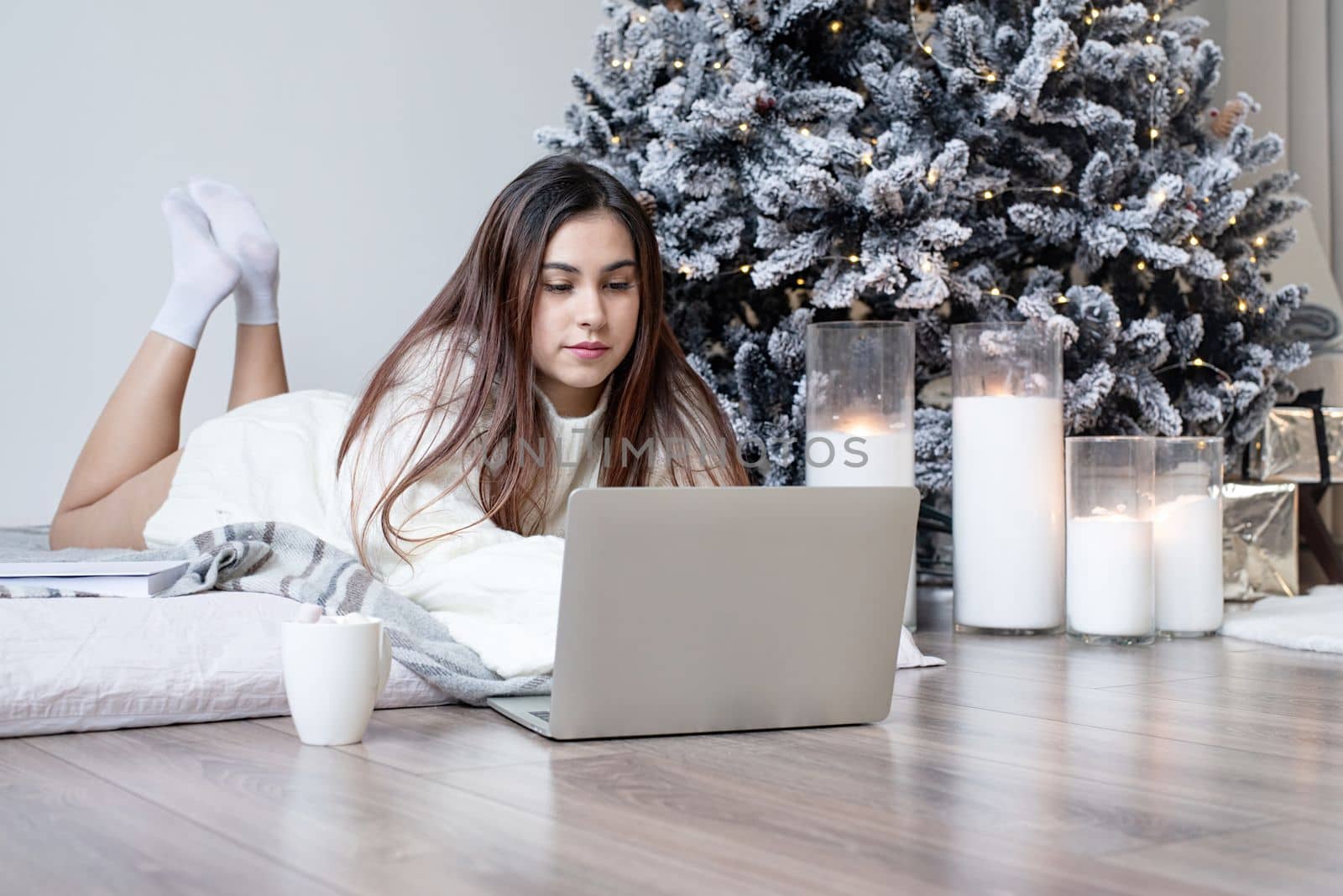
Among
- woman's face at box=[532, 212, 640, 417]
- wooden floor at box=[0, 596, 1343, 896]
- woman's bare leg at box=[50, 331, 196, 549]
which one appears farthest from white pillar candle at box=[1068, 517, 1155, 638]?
woman's bare leg at box=[50, 331, 196, 549]

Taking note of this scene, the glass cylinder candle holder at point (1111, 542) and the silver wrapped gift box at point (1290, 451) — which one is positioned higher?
the silver wrapped gift box at point (1290, 451)

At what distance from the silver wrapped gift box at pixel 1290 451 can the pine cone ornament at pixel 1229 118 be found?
533 millimetres

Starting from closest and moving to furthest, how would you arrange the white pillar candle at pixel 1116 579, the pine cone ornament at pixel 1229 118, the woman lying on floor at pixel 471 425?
the woman lying on floor at pixel 471 425 → the white pillar candle at pixel 1116 579 → the pine cone ornament at pixel 1229 118

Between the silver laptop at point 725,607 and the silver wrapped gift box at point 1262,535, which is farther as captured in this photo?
the silver wrapped gift box at point 1262,535

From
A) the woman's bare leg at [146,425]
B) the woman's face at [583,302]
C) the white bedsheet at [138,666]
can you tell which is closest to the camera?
the white bedsheet at [138,666]

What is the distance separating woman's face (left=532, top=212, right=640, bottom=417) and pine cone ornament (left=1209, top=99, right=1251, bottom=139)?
1.25 meters

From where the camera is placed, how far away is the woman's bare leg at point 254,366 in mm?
2391

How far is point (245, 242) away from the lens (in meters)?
2.32

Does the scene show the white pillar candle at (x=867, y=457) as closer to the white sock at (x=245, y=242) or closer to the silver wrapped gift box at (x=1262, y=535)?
the silver wrapped gift box at (x=1262, y=535)

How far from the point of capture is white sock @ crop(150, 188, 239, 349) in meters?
2.22

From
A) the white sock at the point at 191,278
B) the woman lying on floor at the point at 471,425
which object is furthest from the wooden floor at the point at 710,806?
the white sock at the point at 191,278

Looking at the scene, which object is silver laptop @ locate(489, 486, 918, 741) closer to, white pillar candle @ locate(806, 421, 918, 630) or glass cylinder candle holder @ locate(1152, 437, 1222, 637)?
white pillar candle @ locate(806, 421, 918, 630)

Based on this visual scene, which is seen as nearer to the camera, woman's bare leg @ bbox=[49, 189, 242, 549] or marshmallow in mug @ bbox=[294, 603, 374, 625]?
marshmallow in mug @ bbox=[294, 603, 374, 625]

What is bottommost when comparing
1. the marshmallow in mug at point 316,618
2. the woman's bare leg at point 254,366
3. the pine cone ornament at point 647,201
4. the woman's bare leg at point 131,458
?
the marshmallow in mug at point 316,618
